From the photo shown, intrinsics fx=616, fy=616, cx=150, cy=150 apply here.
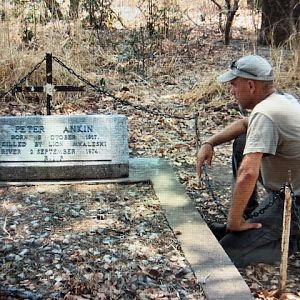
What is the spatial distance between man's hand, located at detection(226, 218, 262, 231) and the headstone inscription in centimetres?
142

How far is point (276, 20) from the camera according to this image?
11133mm

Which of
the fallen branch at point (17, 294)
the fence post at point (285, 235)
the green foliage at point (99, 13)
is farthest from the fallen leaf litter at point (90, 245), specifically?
the green foliage at point (99, 13)

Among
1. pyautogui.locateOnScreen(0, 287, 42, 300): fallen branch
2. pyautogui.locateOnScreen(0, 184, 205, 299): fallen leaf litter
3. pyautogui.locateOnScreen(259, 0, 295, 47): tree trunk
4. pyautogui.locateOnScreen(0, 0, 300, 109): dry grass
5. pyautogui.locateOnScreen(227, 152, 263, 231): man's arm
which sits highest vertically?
pyautogui.locateOnScreen(259, 0, 295, 47): tree trunk

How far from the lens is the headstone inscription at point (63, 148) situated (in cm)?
479

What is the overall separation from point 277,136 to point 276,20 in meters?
8.23

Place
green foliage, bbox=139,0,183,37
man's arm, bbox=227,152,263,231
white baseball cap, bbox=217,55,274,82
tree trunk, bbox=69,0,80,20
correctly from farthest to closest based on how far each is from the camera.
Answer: green foliage, bbox=139,0,183,37
tree trunk, bbox=69,0,80,20
white baseball cap, bbox=217,55,274,82
man's arm, bbox=227,152,263,231

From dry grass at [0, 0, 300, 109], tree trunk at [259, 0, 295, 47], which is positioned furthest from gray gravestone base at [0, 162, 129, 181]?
tree trunk at [259, 0, 295, 47]

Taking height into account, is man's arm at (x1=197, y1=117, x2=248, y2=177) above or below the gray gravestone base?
above

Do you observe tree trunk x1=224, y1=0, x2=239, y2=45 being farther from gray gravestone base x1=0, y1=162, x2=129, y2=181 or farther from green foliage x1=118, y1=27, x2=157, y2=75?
gray gravestone base x1=0, y1=162, x2=129, y2=181

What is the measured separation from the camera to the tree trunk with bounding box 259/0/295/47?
428 inches

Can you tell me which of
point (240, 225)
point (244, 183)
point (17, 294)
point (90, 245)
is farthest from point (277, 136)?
point (17, 294)

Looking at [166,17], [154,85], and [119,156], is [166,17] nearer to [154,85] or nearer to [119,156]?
[154,85]

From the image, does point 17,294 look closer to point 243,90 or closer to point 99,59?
point 243,90

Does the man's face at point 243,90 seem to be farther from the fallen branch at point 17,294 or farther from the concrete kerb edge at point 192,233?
the fallen branch at point 17,294
